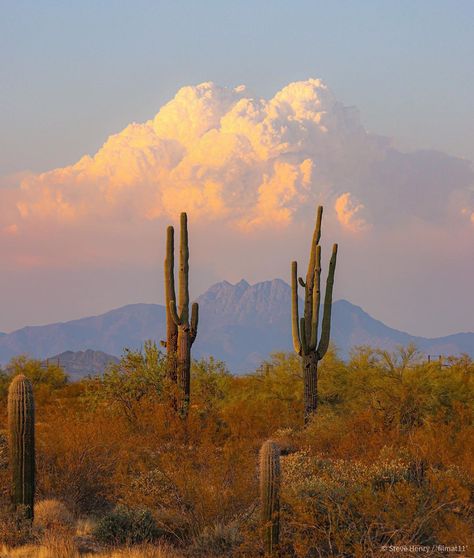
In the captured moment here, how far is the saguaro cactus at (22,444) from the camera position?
11641 millimetres

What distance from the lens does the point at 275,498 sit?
31.8ft

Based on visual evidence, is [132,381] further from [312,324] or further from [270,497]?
[270,497]

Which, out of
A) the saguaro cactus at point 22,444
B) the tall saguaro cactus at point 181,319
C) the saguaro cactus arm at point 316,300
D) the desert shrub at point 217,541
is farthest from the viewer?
the saguaro cactus arm at point 316,300

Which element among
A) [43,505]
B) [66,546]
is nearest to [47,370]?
[43,505]

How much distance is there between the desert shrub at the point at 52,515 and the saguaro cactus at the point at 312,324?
10.5 metres

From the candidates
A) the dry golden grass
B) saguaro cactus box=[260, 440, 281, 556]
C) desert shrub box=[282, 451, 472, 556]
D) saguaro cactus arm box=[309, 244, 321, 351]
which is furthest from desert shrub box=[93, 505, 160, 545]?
saguaro cactus arm box=[309, 244, 321, 351]

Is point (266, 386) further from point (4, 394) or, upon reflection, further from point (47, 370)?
point (47, 370)

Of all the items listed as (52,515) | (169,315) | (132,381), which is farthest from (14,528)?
(169,315)

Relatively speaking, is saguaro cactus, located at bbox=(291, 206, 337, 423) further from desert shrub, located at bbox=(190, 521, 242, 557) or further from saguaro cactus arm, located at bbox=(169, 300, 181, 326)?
desert shrub, located at bbox=(190, 521, 242, 557)

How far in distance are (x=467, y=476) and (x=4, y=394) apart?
60.9ft

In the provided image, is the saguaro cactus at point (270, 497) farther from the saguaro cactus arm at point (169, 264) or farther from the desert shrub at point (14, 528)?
the saguaro cactus arm at point (169, 264)

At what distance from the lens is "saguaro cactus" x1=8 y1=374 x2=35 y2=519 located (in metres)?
11.6

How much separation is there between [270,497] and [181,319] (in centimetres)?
1285

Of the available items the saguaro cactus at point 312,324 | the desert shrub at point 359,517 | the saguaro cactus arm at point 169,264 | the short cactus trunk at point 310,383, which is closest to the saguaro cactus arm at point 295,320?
the saguaro cactus at point 312,324
